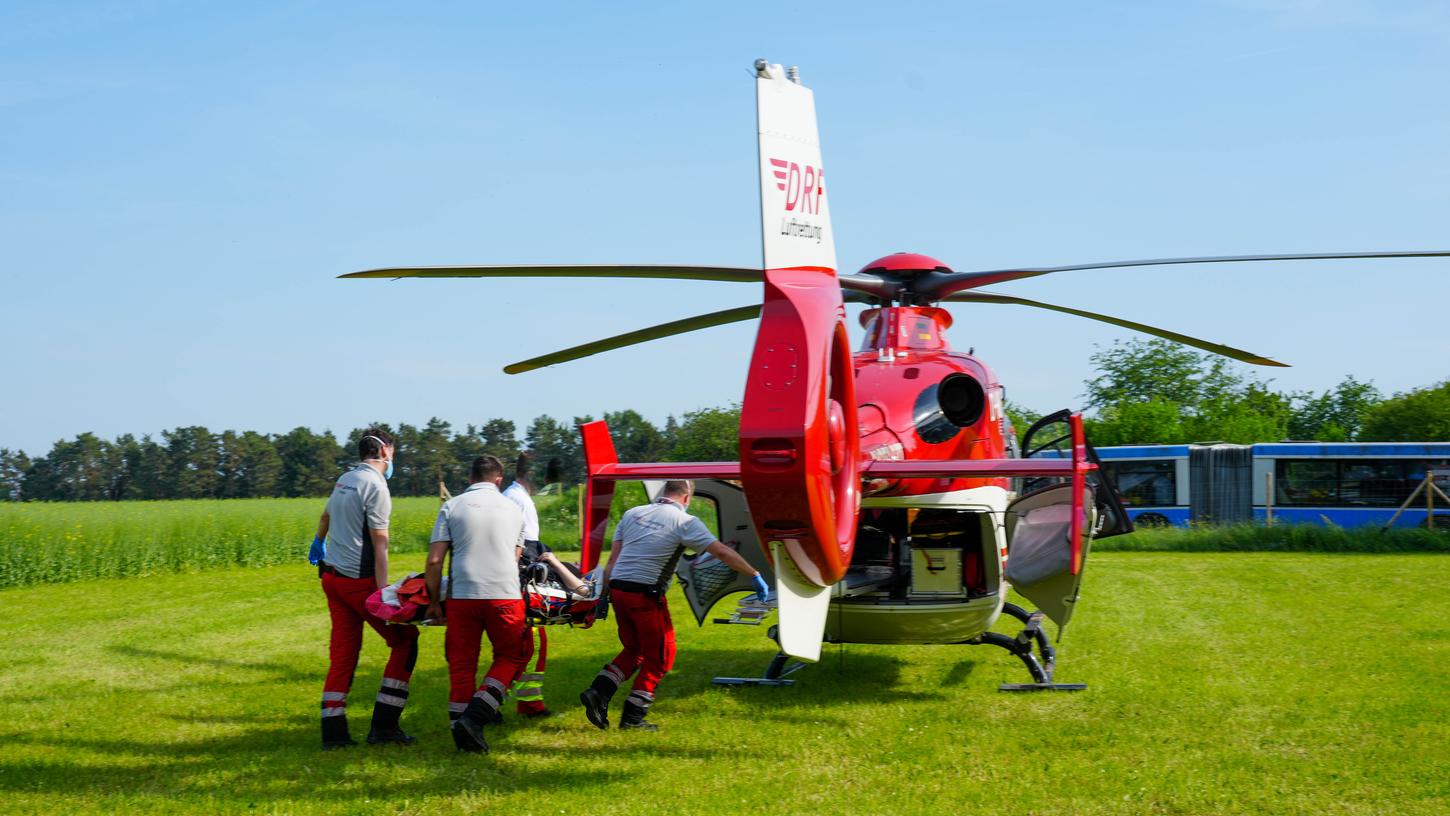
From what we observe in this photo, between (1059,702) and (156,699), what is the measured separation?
6.51 metres

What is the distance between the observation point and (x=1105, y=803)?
5449 millimetres

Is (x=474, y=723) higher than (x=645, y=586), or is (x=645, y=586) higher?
(x=645, y=586)

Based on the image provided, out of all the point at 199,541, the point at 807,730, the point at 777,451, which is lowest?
the point at 807,730

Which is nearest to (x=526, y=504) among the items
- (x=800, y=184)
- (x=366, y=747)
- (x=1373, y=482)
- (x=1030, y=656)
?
(x=366, y=747)

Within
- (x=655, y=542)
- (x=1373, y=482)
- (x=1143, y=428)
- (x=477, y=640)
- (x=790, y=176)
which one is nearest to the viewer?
(x=790, y=176)

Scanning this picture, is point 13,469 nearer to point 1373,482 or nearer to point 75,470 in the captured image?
point 75,470

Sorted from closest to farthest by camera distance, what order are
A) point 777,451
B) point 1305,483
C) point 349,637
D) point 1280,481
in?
point 777,451 < point 349,637 < point 1305,483 < point 1280,481

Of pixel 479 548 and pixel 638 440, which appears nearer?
pixel 479 548

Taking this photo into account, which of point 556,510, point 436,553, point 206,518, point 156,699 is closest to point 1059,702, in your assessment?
point 436,553

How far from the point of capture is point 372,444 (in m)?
6.66

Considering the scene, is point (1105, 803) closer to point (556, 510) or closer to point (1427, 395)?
point (556, 510)

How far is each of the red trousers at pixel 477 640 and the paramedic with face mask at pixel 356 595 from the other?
33 cm

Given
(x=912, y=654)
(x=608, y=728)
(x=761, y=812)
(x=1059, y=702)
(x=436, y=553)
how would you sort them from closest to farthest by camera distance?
(x=761, y=812) < (x=436, y=553) < (x=608, y=728) < (x=1059, y=702) < (x=912, y=654)

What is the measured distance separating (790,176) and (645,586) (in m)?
3.08
